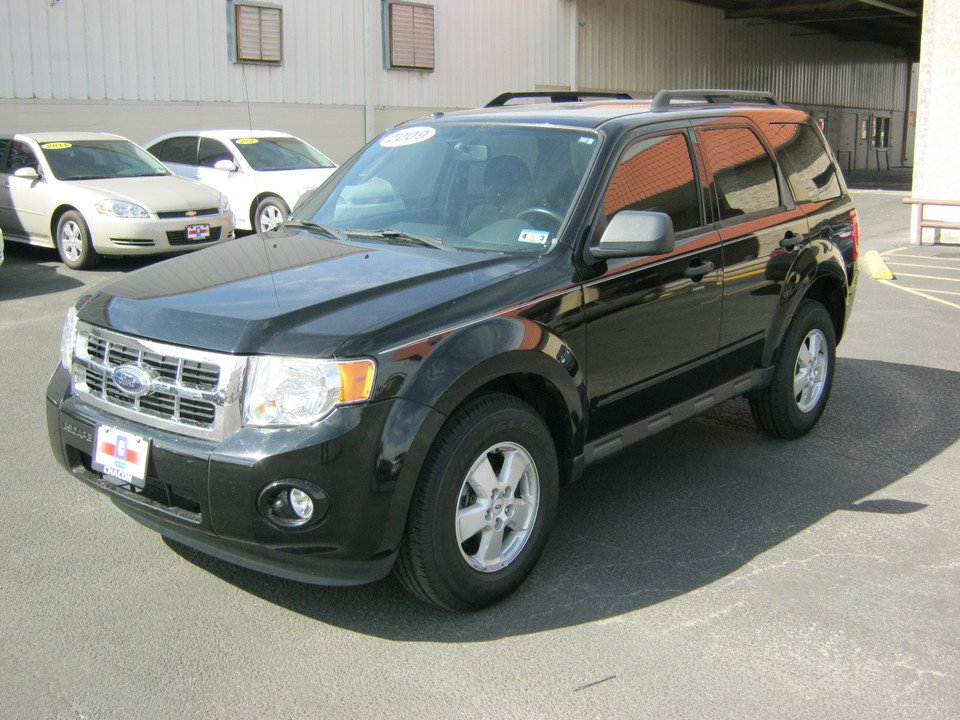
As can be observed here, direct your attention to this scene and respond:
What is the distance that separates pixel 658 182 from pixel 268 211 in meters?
10.3

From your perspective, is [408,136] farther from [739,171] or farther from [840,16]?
[840,16]

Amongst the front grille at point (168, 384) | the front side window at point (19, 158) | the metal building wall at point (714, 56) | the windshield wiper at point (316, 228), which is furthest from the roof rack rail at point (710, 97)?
the metal building wall at point (714, 56)

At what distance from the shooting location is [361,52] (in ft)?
68.1

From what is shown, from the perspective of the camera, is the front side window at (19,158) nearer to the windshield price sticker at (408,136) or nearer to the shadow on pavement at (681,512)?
the windshield price sticker at (408,136)

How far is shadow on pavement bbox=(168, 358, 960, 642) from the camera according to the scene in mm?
3734

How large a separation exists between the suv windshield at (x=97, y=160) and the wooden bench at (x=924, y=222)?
10.8 meters

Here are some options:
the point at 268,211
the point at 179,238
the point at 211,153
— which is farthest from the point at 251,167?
the point at 179,238

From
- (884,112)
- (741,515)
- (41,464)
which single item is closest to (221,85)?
(41,464)

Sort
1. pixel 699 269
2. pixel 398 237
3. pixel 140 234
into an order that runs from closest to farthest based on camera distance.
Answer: pixel 398 237, pixel 699 269, pixel 140 234

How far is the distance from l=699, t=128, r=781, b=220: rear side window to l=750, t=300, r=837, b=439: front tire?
72cm

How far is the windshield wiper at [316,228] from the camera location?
4527mm

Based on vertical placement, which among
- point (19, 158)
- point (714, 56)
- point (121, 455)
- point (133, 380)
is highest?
point (714, 56)

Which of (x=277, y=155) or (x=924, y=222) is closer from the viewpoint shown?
(x=277, y=155)

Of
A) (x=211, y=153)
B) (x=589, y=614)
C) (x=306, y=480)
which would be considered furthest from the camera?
(x=211, y=153)
